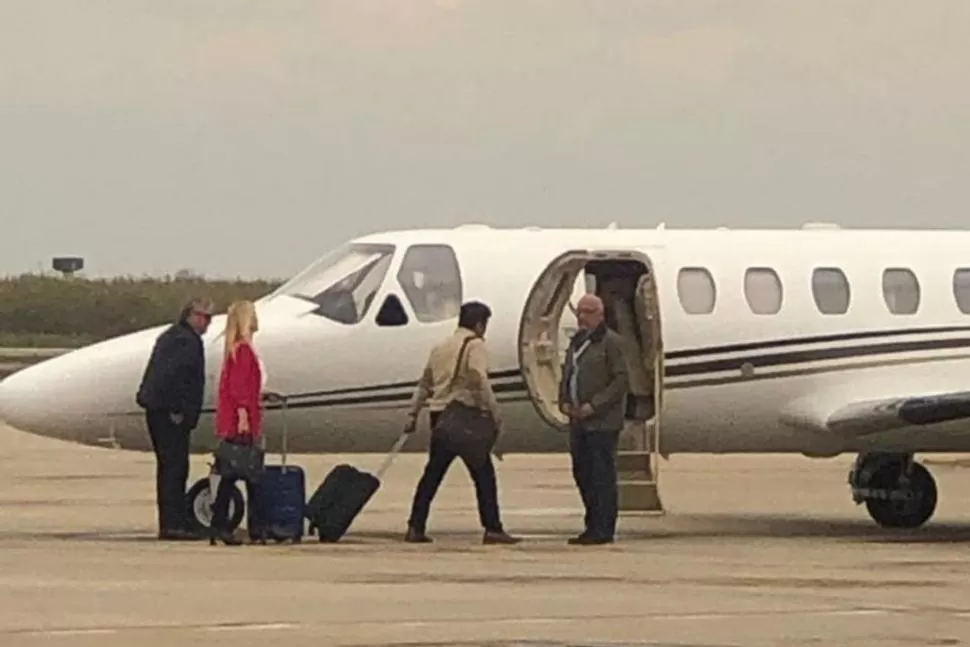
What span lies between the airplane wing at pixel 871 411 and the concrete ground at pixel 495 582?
3.30 feet

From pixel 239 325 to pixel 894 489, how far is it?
7734 mm

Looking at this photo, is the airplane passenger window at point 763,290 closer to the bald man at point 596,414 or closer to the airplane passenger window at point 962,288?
the airplane passenger window at point 962,288

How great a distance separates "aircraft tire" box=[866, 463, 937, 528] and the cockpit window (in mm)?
5723

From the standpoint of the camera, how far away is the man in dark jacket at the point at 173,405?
23.7 m

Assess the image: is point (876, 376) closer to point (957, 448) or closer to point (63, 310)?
point (957, 448)

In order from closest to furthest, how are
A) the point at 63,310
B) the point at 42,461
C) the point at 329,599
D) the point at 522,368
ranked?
the point at 329,599 → the point at 522,368 → the point at 42,461 → the point at 63,310

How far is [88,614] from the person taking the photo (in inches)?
674

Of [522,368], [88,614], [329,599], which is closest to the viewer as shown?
[88,614]

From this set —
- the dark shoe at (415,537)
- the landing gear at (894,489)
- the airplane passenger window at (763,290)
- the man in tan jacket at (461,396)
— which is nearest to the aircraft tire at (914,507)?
the landing gear at (894,489)

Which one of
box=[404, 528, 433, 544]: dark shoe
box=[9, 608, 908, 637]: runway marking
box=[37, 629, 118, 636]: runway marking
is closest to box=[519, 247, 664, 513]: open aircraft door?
box=[404, 528, 433, 544]: dark shoe

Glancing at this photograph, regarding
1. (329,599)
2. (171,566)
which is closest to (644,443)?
(171,566)

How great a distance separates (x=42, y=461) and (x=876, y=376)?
56.8 feet

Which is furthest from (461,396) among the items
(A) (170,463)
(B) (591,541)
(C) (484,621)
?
(C) (484,621)

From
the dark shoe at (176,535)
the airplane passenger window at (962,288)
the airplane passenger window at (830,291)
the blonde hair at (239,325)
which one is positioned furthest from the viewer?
the airplane passenger window at (962,288)
